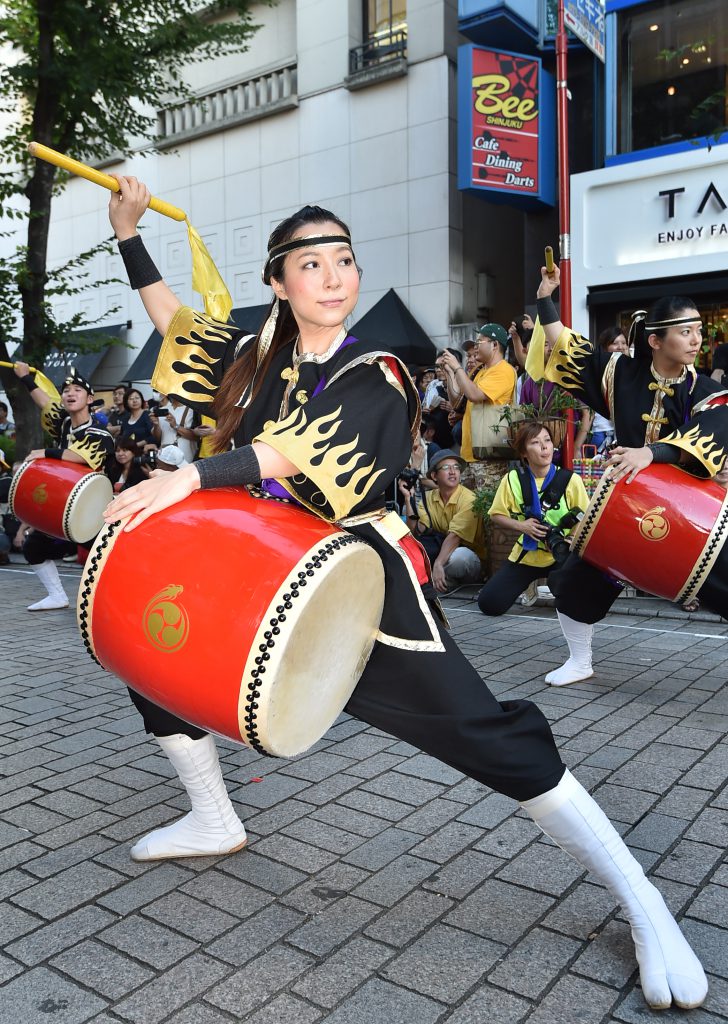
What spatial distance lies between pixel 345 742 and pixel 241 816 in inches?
29.4

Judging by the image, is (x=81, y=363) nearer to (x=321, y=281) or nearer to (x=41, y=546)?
(x=41, y=546)

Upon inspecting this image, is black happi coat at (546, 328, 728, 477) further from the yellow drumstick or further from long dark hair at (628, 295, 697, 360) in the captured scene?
the yellow drumstick

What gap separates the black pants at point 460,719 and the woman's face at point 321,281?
0.81m

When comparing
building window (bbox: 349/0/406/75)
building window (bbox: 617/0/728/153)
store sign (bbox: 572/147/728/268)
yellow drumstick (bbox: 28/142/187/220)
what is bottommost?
yellow drumstick (bbox: 28/142/187/220)

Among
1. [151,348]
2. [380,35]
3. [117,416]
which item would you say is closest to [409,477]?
[117,416]

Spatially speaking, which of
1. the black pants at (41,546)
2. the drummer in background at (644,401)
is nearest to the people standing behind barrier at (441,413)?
the black pants at (41,546)

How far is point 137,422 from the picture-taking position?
9.06 meters

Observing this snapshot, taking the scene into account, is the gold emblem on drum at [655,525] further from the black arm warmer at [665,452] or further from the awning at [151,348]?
the awning at [151,348]

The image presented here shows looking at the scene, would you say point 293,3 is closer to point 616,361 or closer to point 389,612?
point 616,361

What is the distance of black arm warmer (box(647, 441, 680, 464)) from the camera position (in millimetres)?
3348

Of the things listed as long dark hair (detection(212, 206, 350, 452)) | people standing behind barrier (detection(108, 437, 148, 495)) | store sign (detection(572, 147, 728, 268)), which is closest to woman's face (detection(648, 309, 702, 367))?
long dark hair (detection(212, 206, 350, 452))

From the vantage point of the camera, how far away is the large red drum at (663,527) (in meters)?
3.28

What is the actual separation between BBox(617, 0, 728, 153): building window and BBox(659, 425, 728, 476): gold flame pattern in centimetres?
850

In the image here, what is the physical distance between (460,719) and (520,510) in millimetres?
3127
